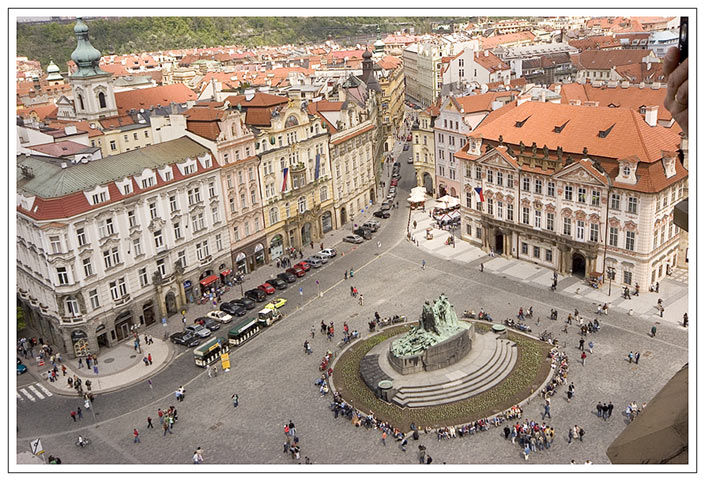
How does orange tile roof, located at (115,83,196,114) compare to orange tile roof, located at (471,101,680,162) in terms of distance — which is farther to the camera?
orange tile roof, located at (115,83,196,114)

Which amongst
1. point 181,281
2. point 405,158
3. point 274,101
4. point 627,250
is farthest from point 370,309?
point 405,158

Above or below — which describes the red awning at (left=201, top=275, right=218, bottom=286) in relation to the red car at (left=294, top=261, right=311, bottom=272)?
above

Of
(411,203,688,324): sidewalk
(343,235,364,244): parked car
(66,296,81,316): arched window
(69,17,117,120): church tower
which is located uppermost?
(69,17,117,120): church tower

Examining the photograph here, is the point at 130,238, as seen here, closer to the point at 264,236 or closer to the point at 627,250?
the point at 264,236

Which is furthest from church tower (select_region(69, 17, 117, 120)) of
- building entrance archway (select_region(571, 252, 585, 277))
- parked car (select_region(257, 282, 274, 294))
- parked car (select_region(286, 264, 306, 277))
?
building entrance archway (select_region(571, 252, 585, 277))

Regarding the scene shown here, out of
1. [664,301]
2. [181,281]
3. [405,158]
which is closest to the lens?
[664,301]

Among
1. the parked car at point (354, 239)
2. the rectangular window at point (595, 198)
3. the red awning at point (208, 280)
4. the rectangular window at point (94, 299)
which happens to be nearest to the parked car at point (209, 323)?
the red awning at point (208, 280)

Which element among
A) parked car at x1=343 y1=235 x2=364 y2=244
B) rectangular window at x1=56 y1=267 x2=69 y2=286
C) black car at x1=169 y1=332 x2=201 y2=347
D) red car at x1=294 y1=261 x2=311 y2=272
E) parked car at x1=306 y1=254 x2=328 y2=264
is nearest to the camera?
rectangular window at x1=56 y1=267 x2=69 y2=286

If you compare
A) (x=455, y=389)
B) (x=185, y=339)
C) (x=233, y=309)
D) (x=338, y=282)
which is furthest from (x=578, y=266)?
(x=185, y=339)

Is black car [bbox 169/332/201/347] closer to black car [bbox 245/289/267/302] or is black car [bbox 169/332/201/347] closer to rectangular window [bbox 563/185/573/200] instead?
black car [bbox 245/289/267/302]
